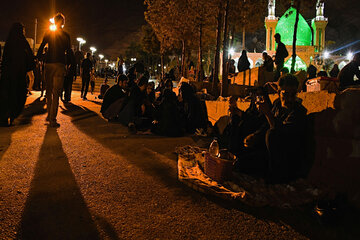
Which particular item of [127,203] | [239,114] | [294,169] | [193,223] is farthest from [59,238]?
[239,114]

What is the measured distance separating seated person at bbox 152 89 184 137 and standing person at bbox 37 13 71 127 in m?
2.08

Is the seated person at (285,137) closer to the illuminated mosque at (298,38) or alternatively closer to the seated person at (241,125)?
the seated person at (241,125)

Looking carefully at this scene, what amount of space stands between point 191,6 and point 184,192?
16.3 metres

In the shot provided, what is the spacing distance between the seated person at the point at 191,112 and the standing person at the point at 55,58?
8.86 ft

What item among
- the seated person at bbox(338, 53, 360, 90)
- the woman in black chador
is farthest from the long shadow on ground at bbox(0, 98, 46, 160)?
the seated person at bbox(338, 53, 360, 90)

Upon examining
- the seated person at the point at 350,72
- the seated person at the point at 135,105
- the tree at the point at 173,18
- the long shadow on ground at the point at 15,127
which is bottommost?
the long shadow on ground at the point at 15,127

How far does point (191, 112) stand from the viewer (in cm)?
695

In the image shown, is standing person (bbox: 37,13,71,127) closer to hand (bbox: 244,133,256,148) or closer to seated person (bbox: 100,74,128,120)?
seated person (bbox: 100,74,128,120)

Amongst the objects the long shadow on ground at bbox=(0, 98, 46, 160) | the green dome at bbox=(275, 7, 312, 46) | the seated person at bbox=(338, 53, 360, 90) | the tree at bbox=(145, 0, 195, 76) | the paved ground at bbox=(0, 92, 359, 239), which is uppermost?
the green dome at bbox=(275, 7, 312, 46)

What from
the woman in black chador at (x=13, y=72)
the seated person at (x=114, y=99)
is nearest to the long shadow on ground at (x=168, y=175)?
the seated person at (x=114, y=99)

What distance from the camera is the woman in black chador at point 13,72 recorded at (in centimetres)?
588

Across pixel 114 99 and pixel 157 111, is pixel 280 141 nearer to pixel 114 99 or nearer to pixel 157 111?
pixel 157 111

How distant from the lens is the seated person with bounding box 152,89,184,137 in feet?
20.7

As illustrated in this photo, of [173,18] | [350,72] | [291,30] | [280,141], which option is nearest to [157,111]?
[280,141]
